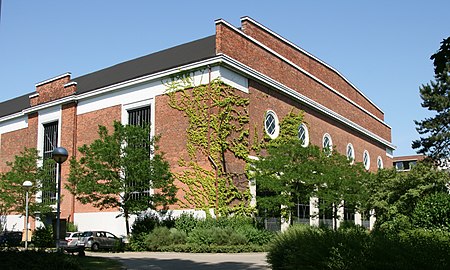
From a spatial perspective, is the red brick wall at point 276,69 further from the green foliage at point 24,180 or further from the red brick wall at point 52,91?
the green foliage at point 24,180

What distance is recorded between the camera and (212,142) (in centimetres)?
2981

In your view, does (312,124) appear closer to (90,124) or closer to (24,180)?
(90,124)

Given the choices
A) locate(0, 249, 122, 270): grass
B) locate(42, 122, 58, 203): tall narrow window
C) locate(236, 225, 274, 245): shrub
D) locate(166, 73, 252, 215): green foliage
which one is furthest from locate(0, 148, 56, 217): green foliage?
locate(0, 249, 122, 270): grass

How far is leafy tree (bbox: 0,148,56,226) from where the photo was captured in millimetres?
35875

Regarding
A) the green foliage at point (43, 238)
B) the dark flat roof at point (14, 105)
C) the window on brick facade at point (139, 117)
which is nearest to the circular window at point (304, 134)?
the window on brick facade at point (139, 117)

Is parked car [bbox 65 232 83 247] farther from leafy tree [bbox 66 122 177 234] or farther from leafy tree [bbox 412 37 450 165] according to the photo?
leafy tree [bbox 412 37 450 165]

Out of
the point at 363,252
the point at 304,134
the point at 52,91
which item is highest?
the point at 52,91

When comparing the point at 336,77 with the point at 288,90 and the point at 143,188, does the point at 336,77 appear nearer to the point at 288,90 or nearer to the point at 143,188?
the point at 288,90

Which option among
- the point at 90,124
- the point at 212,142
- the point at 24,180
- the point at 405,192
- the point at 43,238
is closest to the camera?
the point at 405,192

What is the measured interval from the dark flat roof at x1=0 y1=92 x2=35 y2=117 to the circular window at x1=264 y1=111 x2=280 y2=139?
76.0 ft

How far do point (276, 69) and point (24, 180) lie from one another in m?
18.9

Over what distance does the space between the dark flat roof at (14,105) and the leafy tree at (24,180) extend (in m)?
10.1

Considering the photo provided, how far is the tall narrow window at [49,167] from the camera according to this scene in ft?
121

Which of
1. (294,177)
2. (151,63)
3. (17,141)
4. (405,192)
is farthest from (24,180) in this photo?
(405,192)
